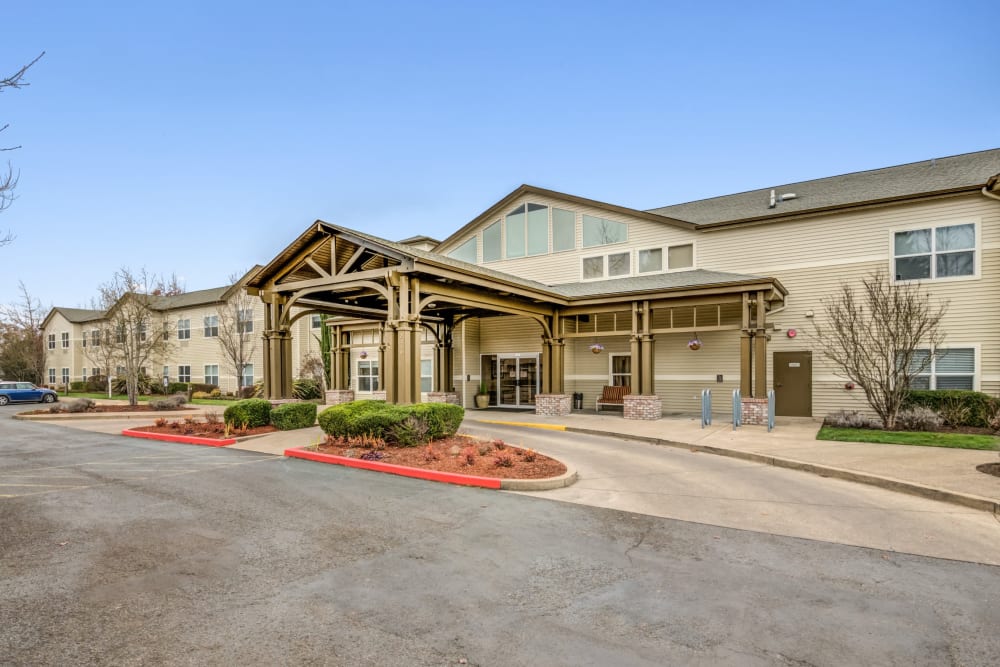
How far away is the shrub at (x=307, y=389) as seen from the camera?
88.3ft

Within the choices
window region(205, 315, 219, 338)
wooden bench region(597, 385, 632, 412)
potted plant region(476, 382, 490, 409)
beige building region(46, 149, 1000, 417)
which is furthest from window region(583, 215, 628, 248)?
window region(205, 315, 219, 338)

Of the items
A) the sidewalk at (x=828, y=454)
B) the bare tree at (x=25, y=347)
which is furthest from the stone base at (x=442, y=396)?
the bare tree at (x=25, y=347)

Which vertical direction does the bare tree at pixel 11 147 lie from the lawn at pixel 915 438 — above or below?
above

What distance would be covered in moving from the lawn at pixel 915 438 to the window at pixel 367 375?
1836 cm

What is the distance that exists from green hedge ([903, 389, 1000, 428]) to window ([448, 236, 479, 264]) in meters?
16.0

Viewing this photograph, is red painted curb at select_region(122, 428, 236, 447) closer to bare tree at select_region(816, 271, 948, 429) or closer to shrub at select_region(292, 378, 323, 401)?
shrub at select_region(292, 378, 323, 401)

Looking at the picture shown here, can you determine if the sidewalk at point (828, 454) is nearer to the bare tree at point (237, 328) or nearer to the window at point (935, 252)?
the window at point (935, 252)

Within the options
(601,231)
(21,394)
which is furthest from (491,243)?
(21,394)

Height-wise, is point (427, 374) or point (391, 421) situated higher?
point (427, 374)

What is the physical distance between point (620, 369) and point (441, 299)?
350 inches

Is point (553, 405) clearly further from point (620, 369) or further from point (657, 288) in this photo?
point (657, 288)

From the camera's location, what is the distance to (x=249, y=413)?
1390 cm

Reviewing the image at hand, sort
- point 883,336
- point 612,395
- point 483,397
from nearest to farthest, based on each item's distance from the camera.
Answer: point 883,336
point 612,395
point 483,397

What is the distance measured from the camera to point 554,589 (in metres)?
4.32
